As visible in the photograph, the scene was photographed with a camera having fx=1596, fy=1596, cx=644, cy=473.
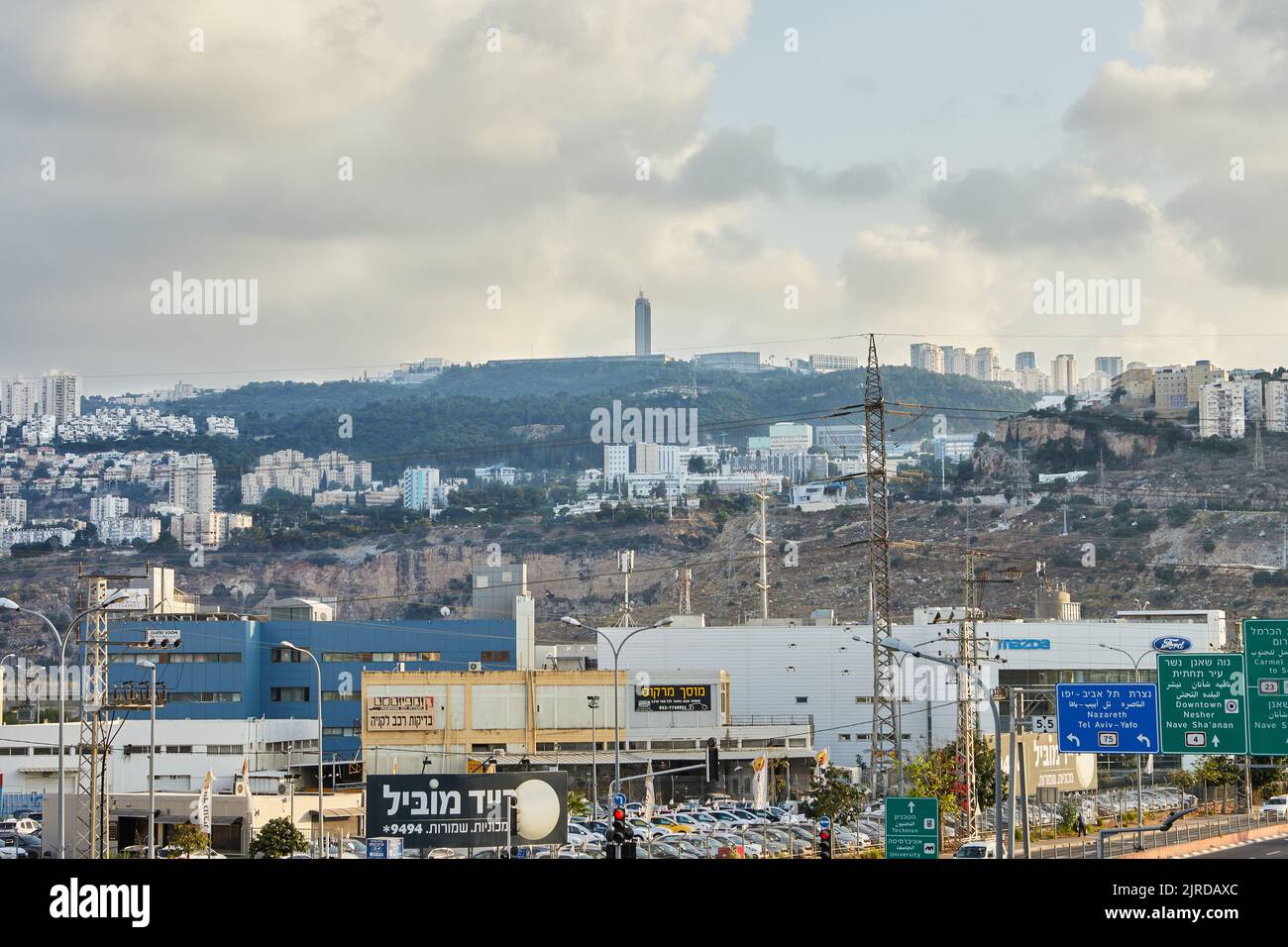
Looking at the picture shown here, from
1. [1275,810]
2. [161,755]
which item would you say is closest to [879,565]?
[1275,810]

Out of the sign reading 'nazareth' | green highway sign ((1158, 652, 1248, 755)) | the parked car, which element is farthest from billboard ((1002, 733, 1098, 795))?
the parked car

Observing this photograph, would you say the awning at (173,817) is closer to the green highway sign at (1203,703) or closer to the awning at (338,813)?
the awning at (338,813)

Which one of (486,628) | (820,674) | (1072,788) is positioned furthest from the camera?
(486,628)

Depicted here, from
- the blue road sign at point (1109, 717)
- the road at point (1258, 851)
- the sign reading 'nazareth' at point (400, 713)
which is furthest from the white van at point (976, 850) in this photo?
the sign reading 'nazareth' at point (400, 713)

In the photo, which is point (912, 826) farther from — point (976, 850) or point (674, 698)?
point (674, 698)

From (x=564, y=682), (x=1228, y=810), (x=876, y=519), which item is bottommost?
(x=1228, y=810)

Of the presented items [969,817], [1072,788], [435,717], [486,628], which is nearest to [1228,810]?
[1072,788]

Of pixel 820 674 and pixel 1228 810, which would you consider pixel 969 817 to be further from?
pixel 820 674
